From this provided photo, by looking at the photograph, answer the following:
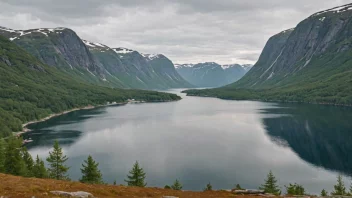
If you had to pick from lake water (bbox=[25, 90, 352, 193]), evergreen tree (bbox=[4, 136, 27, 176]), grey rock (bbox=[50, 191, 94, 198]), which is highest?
grey rock (bbox=[50, 191, 94, 198])

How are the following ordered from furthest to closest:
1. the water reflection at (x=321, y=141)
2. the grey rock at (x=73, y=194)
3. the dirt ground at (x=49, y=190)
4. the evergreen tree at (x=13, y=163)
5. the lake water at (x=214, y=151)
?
→ the water reflection at (x=321, y=141), the lake water at (x=214, y=151), the evergreen tree at (x=13, y=163), the grey rock at (x=73, y=194), the dirt ground at (x=49, y=190)

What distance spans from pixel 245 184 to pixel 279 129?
327 feet

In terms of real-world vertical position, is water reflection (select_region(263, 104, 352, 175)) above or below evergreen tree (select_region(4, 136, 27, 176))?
below

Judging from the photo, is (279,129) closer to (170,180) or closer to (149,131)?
(149,131)

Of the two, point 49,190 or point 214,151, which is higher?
point 49,190

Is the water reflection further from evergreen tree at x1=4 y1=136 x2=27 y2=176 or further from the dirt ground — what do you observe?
evergreen tree at x1=4 y1=136 x2=27 y2=176

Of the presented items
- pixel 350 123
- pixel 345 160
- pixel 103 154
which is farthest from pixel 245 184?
pixel 350 123

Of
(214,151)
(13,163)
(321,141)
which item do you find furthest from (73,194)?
(321,141)

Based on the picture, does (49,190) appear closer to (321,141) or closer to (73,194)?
(73,194)

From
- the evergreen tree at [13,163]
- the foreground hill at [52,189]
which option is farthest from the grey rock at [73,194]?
the evergreen tree at [13,163]

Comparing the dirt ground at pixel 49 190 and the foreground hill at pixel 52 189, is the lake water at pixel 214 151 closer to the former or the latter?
the dirt ground at pixel 49 190

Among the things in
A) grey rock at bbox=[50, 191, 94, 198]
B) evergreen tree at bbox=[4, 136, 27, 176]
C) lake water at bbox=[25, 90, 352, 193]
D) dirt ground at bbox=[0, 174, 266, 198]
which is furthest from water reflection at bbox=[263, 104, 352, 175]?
grey rock at bbox=[50, 191, 94, 198]

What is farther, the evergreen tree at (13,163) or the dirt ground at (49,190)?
the evergreen tree at (13,163)

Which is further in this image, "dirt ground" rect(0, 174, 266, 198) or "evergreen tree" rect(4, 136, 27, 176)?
"evergreen tree" rect(4, 136, 27, 176)
